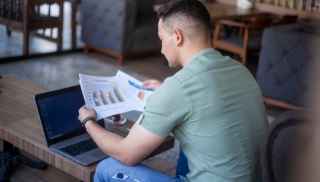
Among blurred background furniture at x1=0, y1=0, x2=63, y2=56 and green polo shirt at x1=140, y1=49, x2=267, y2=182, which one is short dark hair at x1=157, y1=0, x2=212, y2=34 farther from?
blurred background furniture at x1=0, y1=0, x2=63, y2=56

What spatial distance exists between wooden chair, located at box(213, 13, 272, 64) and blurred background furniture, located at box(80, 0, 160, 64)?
739 mm

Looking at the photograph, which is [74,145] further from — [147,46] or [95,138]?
[147,46]

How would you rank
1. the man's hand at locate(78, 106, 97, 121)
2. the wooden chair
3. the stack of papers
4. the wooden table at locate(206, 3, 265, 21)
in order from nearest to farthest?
1. the man's hand at locate(78, 106, 97, 121)
2. the stack of papers
3. the wooden chair
4. the wooden table at locate(206, 3, 265, 21)

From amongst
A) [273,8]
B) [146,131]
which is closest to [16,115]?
[146,131]

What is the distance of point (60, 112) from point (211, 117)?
2.45ft

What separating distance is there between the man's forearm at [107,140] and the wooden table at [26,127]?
18 centimetres

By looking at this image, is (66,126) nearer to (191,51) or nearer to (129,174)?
(129,174)

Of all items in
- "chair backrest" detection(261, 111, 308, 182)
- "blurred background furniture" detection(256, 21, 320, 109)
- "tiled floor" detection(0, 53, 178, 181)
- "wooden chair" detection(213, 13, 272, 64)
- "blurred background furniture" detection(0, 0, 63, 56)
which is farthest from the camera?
"wooden chair" detection(213, 13, 272, 64)

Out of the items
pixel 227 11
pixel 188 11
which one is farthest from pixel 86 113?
pixel 227 11

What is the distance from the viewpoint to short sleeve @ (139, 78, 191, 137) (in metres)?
1.48

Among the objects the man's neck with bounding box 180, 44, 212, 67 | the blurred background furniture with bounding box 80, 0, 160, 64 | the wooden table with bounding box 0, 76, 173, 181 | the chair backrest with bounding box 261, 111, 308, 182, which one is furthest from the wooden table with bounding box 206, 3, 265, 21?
the chair backrest with bounding box 261, 111, 308, 182

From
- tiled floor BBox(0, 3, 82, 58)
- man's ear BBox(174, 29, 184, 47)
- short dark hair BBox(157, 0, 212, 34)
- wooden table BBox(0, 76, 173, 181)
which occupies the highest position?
short dark hair BBox(157, 0, 212, 34)

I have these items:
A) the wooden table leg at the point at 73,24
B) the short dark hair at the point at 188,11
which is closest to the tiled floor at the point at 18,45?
the wooden table leg at the point at 73,24

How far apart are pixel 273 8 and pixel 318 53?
570 cm
